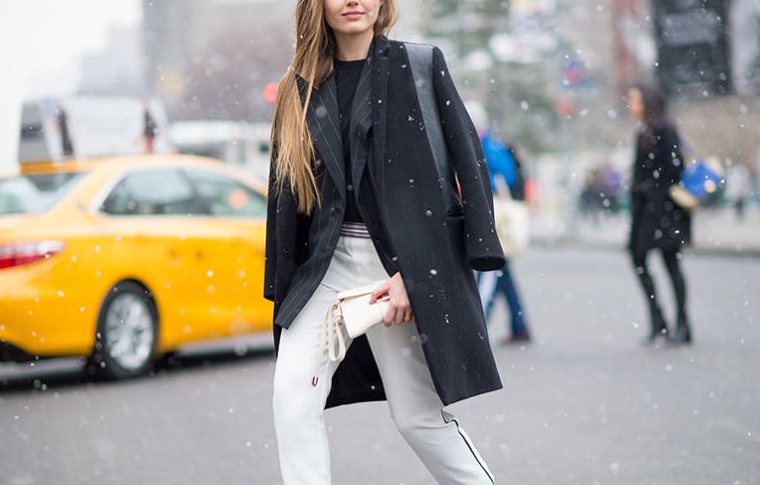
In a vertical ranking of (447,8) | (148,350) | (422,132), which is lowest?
(447,8)

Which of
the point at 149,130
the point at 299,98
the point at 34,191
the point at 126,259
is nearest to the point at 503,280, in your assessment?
the point at 126,259

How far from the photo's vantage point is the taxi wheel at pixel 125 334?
348 inches

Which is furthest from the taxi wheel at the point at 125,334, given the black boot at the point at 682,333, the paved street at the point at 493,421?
the black boot at the point at 682,333

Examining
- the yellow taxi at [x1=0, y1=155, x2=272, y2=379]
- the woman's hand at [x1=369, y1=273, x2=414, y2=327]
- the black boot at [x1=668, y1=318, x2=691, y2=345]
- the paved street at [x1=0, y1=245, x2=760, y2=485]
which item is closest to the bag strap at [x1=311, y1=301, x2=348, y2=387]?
the woman's hand at [x1=369, y1=273, x2=414, y2=327]

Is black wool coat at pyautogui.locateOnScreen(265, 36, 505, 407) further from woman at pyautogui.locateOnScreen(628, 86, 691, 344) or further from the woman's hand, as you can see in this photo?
woman at pyautogui.locateOnScreen(628, 86, 691, 344)

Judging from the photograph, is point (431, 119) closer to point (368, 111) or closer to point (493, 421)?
point (368, 111)

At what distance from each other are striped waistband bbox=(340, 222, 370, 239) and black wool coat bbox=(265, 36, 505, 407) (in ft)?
0.15

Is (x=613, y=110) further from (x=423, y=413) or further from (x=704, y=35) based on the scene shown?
(x=423, y=413)

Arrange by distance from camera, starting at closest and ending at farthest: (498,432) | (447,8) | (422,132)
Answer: (422,132), (498,432), (447,8)

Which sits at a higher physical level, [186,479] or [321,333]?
[321,333]

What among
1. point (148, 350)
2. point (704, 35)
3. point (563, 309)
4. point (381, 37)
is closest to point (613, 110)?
point (704, 35)

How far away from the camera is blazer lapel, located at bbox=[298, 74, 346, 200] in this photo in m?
3.59

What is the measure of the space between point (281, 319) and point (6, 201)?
226 inches

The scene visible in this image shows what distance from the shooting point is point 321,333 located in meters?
3.62
